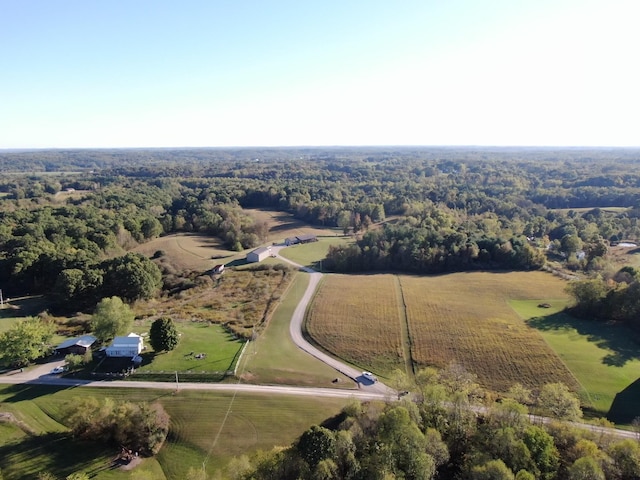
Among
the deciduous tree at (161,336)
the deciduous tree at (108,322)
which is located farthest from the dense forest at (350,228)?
the deciduous tree at (161,336)

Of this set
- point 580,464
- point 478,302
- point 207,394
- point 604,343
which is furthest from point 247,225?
A: point 580,464

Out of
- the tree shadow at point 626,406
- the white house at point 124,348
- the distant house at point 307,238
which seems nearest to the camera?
the tree shadow at point 626,406

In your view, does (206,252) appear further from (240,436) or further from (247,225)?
(240,436)

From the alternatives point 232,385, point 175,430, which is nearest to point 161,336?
point 232,385

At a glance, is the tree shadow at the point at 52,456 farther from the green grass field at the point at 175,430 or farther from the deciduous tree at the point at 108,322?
the deciduous tree at the point at 108,322

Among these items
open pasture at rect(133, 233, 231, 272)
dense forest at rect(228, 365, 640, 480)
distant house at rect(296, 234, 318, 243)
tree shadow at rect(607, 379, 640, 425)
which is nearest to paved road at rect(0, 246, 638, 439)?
dense forest at rect(228, 365, 640, 480)

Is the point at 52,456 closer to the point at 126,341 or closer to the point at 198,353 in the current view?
the point at 126,341

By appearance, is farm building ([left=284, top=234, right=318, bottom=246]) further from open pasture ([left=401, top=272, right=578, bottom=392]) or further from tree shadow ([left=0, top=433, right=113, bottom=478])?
tree shadow ([left=0, top=433, right=113, bottom=478])
